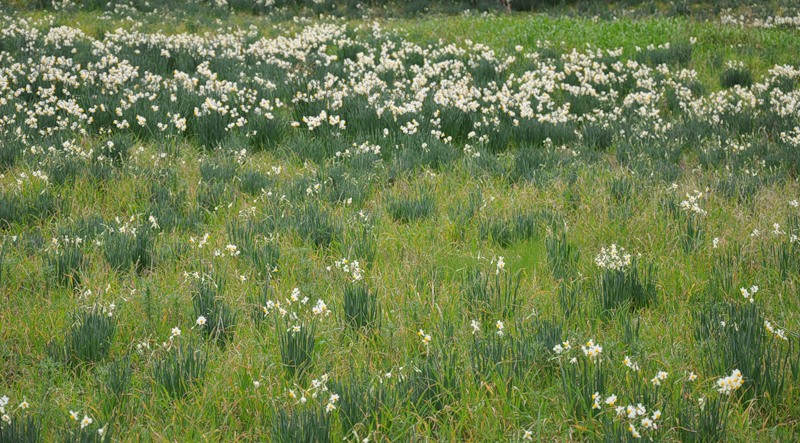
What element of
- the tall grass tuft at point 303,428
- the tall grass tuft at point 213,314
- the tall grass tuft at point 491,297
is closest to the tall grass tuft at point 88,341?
the tall grass tuft at point 213,314

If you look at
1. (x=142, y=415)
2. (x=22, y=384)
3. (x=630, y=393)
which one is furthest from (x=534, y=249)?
(x=22, y=384)

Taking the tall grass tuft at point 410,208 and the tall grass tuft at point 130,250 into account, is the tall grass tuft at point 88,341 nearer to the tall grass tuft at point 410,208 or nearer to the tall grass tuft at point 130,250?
the tall grass tuft at point 130,250

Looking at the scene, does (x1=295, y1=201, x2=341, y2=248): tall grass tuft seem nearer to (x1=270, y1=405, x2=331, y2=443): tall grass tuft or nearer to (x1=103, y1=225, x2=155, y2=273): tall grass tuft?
(x1=103, y1=225, x2=155, y2=273): tall grass tuft

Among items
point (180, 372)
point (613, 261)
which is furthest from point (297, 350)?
point (613, 261)

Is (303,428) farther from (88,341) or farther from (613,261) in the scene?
(613,261)

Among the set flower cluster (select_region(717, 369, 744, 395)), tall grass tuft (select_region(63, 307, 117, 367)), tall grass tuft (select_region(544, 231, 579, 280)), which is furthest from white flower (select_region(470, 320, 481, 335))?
tall grass tuft (select_region(63, 307, 117, 367))

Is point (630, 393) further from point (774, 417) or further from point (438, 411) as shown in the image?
point (438, 411)

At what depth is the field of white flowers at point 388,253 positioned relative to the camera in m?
2.87

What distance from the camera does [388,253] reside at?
455 centimetres

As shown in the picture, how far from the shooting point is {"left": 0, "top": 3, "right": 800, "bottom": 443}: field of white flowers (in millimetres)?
2871

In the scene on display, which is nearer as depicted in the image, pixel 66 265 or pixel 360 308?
pixel 360 308

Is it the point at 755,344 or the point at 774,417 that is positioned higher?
the point at 755,344

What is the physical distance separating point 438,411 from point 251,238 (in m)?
2.01

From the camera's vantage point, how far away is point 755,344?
300 centimetres
